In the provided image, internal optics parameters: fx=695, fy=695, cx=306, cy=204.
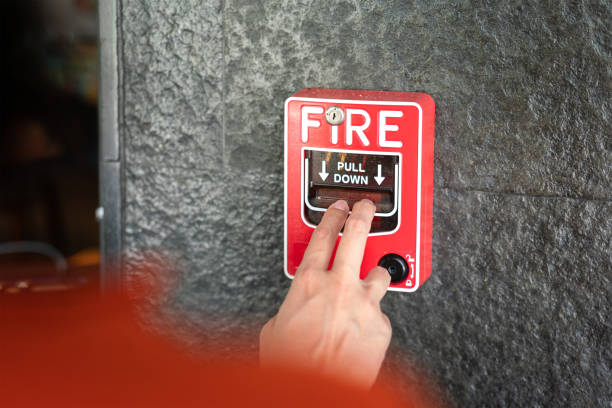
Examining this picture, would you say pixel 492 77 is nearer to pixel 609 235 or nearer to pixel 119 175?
pixel 609 235

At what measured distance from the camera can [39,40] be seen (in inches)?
203

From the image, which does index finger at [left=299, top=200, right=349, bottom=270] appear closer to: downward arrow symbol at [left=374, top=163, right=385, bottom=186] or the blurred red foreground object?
downward arrow symbol at [left=374, top=163, right=385, bottom=186]

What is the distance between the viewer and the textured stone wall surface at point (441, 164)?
42.6 inches

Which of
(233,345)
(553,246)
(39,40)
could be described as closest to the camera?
(553,246)

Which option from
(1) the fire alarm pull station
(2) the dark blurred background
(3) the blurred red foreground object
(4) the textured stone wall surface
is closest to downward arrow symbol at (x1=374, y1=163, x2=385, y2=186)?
(1) the fire alarm pull station

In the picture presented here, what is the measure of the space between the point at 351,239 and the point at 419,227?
0.54 ft

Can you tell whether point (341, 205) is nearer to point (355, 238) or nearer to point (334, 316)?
point (355, 238)

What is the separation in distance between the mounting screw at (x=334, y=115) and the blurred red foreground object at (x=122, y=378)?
752mm

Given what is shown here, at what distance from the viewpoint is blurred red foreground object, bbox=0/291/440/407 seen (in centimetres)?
34

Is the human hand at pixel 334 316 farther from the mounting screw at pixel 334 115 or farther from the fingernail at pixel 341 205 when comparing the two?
the mounting screw at pixel 334 115

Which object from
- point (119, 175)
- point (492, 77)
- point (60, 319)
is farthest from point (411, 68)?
point (60, 319)

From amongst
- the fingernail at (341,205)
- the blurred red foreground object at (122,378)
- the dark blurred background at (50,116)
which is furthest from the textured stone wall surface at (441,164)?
the dark blurred background at (50,116)

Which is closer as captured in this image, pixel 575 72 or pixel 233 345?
pixel 575 72

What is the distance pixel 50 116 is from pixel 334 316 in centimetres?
487
